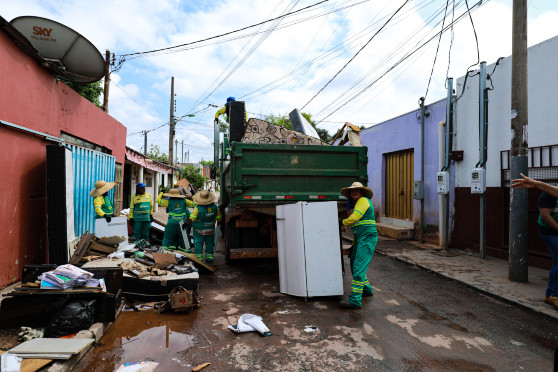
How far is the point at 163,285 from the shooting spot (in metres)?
4.33

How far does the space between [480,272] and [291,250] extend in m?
3.61

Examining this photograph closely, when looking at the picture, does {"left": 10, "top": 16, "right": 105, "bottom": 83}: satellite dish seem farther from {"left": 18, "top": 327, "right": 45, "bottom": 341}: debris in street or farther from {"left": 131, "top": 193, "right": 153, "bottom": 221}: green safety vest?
{"left": 18, "top": 327, "right": 45, "bottom": 341}: debris in street

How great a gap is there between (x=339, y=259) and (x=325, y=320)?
2.87 ft

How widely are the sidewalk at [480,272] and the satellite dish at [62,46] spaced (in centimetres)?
690

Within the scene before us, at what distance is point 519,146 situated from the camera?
5316 mm

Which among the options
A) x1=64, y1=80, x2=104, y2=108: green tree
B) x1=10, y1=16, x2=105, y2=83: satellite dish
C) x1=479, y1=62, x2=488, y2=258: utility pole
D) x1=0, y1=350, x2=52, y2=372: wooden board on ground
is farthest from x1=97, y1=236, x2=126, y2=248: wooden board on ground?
x1=64, y1=80, x2=104, y2=108: green tree

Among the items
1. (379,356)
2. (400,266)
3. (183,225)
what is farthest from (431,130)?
(379,356)

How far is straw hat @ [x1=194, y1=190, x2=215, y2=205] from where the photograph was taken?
6355 millimetres

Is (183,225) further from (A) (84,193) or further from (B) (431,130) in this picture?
(B) (431,130)

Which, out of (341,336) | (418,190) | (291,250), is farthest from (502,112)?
(341,336)

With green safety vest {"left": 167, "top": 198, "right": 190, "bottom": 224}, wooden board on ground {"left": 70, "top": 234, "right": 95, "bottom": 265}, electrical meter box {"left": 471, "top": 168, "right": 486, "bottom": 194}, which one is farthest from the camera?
electrical meter box {"left": 471, "top": 168, "right": 486, "bottom": 194}

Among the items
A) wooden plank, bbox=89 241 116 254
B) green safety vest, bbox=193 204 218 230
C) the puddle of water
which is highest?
green safety vest, bbox=193 204 218 230

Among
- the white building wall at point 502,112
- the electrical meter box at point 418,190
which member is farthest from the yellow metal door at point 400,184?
the white building wall at point 502,112

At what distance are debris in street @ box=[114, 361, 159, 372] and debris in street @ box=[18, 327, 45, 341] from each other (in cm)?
100
